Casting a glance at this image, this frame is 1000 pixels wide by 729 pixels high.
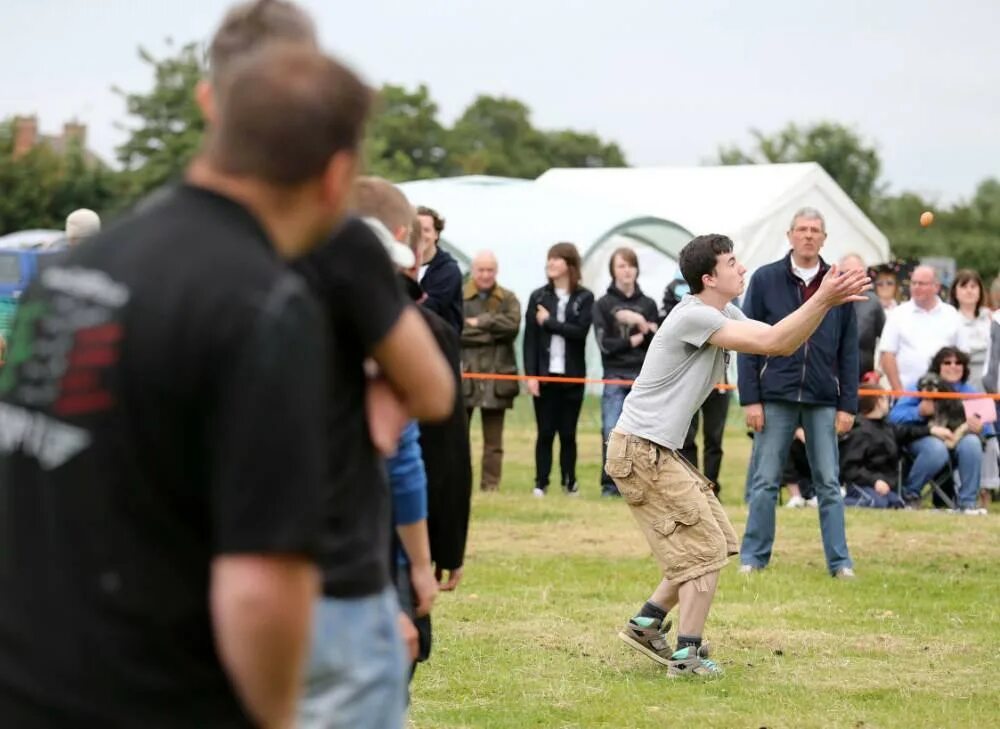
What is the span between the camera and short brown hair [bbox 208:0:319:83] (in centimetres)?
306

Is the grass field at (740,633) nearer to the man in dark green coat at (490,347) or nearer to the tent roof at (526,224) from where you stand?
the man in dark green coat at (490,347)

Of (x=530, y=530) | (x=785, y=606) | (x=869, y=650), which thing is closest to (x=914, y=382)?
(x=530, y=530)

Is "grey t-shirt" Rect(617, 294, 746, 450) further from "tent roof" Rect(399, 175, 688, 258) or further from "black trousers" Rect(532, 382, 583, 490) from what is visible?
"tent roof" Rect(399, 175, 688, 258)

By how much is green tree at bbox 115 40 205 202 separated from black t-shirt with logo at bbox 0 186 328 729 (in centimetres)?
4970

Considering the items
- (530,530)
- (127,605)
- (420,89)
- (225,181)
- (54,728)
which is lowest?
(530,530)

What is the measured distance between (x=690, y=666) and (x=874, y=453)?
741 centimetres

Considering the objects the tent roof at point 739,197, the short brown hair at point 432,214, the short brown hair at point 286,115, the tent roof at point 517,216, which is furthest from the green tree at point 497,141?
the short brown hair at point 286,115

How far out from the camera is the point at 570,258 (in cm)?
1521

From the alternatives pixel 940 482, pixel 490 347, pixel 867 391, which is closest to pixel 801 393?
pixel 867 391

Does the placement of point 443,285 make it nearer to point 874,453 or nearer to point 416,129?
point 874,453

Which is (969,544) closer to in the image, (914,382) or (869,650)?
(914,382)

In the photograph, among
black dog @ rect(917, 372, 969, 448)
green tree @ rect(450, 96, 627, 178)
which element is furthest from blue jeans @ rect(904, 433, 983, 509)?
green tree @ rect(450, 96, 627, 178)

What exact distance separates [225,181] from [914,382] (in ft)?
43.8

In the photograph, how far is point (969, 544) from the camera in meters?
12.2
